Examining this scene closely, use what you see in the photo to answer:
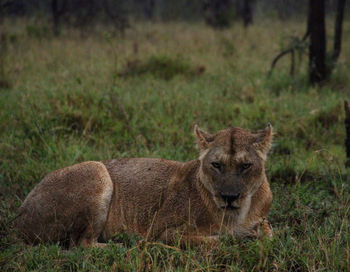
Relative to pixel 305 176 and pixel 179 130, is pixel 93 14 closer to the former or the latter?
pixel 179 130

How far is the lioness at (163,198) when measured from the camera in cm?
367

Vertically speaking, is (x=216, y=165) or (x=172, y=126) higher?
(x=216, y=165)

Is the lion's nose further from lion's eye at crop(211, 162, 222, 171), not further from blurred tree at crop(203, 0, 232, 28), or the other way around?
blurred tree at crop(203, 0, 232, 28)

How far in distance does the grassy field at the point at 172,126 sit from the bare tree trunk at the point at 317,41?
0.98ft

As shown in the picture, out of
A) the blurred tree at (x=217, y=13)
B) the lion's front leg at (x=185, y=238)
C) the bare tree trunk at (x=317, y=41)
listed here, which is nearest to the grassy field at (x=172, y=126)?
the lion's front leg at (x=185, y=238)

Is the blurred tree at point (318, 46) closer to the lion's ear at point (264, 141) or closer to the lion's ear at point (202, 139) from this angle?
the lion's ear at point (264, 141)

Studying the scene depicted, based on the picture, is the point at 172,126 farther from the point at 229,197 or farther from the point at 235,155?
the point at 229,197

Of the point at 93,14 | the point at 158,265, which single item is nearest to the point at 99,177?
the point at 158,265

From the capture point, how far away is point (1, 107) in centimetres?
680

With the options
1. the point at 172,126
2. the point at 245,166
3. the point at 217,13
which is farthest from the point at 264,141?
the point at 217,13

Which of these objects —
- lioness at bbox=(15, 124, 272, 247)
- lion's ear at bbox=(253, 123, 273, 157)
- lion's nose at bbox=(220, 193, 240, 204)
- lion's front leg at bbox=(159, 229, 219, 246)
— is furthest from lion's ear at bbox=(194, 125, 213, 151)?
lion's front leg at bbox=(159, 229, 219, 246)

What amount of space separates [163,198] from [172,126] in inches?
95.3

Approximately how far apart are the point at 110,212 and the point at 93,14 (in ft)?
37.5

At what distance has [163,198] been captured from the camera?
4164 millimetres
